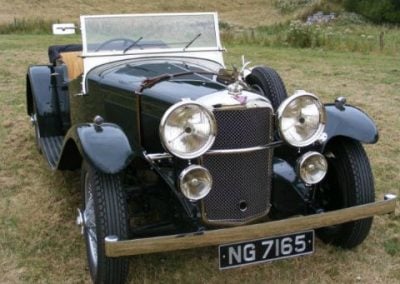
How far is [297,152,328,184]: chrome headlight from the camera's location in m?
3.08

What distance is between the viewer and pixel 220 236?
2.68m

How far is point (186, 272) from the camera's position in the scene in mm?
3318

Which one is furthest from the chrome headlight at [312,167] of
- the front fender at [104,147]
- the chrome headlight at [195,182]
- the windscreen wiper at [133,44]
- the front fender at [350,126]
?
the windscreen wiper at [133,44]

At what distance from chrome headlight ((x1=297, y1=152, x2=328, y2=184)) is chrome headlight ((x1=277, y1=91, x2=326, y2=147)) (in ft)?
0.36

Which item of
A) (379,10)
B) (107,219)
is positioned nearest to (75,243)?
(107,219)

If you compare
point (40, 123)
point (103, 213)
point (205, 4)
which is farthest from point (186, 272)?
point (205, 4)

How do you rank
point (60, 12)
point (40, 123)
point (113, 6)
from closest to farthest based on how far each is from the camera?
point (40, 123) → point (60, 12) → point (113, 6)

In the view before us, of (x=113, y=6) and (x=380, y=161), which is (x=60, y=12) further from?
(x=380, y=161)

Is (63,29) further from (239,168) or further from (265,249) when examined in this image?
(265,249)

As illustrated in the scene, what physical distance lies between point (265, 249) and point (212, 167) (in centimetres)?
50

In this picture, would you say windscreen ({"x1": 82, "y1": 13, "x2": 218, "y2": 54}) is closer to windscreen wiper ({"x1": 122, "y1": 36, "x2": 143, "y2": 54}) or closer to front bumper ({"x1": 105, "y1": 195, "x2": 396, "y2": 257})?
windscreen wiper ({"x1": 122, "y1": 36, "x2": 143, "y2": 54})

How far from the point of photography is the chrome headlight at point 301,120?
2930 mm

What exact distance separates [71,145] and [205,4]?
111 ft

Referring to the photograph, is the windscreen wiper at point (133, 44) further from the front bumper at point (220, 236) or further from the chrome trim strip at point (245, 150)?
the front bumper at point (220, 236)
